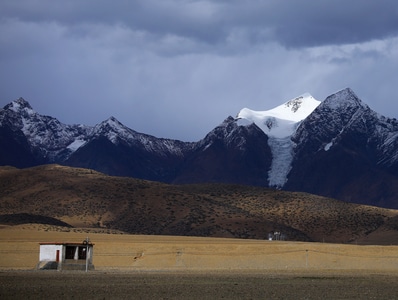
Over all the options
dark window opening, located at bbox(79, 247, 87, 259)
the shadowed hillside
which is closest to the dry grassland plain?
dark window opening, located at bbox(79, 247, 87, 259)

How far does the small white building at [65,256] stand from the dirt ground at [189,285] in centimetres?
220

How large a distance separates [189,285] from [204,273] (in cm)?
1196

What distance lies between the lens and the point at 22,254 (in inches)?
2596

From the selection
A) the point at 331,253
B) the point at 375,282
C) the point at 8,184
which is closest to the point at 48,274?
the point at 375,282

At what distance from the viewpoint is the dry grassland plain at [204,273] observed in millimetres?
40500

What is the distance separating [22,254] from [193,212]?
228 feet

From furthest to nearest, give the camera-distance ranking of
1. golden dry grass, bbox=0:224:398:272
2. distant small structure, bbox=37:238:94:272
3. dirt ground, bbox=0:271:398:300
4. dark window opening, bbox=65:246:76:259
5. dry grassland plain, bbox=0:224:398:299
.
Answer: golden dry grass, bbox=0:224:398:272
dark window opening, bbox=65:246:76:259
distant small structure, bbox=37:238:94:272
dry grassland plain, bbox=0:224:398:299
dirt ground, bbox=0:271:398:300

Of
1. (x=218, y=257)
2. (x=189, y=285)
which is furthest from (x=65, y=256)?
(x=218, y=257)

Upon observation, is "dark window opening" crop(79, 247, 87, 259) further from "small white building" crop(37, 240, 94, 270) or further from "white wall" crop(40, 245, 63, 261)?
"white wall" crop(40, 245, 63, 261)

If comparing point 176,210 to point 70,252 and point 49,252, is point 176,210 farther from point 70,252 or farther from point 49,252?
point 49,252

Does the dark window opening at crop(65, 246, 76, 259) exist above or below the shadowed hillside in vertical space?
below

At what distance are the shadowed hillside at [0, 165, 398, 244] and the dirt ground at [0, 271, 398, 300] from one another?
62434mm

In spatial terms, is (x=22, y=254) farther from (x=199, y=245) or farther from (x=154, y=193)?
(x=154, y=193)

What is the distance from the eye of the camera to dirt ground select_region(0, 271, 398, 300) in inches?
1539
